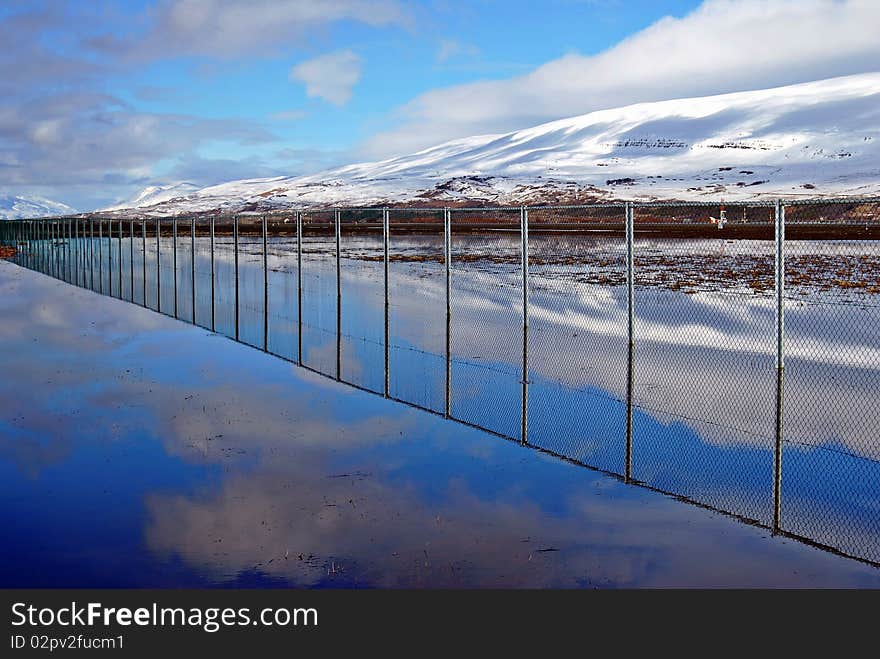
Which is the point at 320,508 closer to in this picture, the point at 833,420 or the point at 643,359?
the point at 833,420

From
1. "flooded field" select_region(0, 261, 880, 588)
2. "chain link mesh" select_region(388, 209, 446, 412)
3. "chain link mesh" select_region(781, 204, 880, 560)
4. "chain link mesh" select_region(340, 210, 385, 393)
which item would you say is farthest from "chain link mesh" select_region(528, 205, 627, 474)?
"chain link mesh" select_region(340, 210, 385, 393)

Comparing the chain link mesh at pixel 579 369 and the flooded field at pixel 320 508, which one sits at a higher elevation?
the chain link mesh at pixel 579 369

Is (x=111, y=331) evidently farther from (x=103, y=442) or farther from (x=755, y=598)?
(x=755, y=598)

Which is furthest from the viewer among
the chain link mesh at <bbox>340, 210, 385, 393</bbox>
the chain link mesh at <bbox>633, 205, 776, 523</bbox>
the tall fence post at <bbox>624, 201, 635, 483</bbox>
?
the chain link mesh at <bbox>340, 210, 385, 393</bbox>

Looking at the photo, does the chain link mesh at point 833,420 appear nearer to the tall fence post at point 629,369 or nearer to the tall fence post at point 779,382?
the tall fence post at point 779,382

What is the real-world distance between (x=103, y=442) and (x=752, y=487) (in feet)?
17.8

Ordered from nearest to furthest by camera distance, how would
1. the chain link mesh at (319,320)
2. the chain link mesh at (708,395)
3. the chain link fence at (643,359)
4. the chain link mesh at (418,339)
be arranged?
the chain link mesh at (708,395) → the chain link fence at (643,359) → the chain link mesh at (418,339) → the chain link mesh at (319,320)

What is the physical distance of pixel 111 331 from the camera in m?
16.2

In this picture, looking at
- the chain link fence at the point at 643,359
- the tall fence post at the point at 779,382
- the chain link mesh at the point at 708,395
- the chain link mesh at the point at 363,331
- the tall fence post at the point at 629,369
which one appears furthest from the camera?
the chain link mesh at the point at 363,331

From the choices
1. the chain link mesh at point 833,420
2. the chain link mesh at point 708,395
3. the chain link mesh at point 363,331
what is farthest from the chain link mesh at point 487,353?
the chain link mesh at point 833,420

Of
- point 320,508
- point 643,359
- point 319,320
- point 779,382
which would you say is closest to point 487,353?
point 643,359

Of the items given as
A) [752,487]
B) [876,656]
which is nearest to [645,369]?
[752,487]

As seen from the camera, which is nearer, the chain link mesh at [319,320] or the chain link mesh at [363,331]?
the chain link mesh at [363,331]

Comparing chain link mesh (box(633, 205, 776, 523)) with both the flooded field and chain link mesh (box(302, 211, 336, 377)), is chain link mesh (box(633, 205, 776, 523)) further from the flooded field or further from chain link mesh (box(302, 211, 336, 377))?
chain link mesh (box(302, 211, 336, 377))
